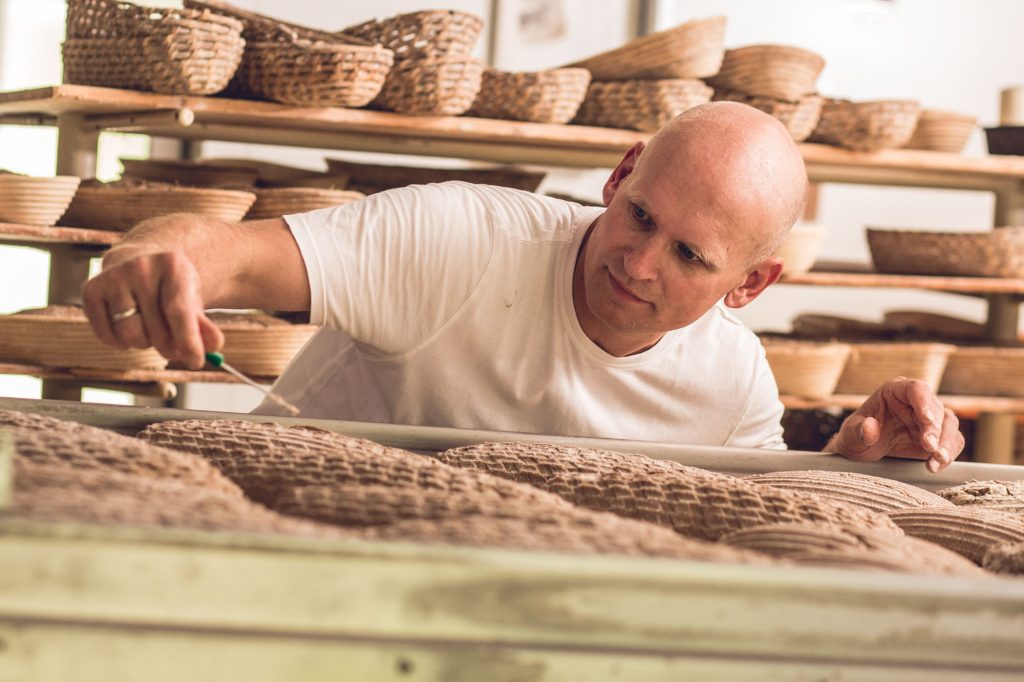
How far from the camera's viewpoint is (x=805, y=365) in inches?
115

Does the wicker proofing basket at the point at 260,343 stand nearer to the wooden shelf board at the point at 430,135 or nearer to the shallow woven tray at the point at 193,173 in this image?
the shallow woven tray at the point at 193,173

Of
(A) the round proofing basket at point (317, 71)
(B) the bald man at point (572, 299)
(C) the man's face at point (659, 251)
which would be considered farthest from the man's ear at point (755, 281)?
(A) the round proofing basket at point (317, 71)

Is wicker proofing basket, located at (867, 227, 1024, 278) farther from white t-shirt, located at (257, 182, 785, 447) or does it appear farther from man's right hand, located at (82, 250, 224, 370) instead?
man's right hand, located at (82, 250, 224, 370)

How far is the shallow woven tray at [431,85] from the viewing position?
2506mm

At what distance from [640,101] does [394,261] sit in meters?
1.46

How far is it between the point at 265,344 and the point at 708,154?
144 cm

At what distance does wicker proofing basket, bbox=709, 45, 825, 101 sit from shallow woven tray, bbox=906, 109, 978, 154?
0.43m

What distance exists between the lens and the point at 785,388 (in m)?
2.96

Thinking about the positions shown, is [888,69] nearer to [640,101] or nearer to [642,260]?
[640,101]

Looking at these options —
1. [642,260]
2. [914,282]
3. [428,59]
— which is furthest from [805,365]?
[642,260]

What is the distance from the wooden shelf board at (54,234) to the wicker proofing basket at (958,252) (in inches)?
81.2

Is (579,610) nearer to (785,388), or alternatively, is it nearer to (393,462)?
(393,462)

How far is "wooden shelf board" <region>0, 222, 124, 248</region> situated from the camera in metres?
2.39

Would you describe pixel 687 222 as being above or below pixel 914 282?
above
